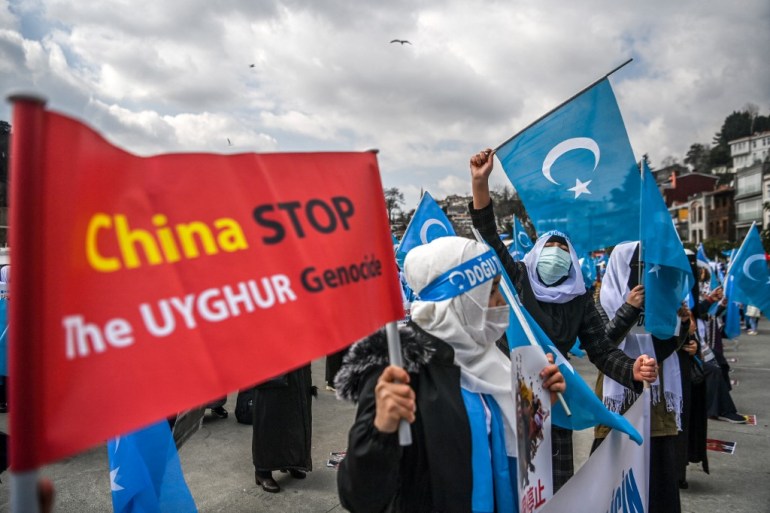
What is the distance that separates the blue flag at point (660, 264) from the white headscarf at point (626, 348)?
449 mm

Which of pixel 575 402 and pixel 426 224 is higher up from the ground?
pixel 426 224

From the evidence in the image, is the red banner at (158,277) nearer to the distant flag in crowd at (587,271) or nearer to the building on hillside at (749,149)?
the distant flag in crowd at (587,271)

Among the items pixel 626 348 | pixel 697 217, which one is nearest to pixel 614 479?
pixel 626 348

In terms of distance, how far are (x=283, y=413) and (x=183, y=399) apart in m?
3.78

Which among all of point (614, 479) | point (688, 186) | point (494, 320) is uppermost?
point (688, 186)

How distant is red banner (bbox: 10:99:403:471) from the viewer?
2.90ft

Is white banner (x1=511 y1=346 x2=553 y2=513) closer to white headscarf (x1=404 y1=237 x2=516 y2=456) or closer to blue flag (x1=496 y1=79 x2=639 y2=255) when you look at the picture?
white headscarf (x1=404 y1=237 x2=516 y2=456)

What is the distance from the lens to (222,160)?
4.05 feet

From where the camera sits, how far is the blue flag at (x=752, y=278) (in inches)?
239

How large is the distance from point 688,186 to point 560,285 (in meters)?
84.8

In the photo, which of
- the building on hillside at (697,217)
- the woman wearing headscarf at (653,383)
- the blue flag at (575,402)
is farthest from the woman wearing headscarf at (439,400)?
the building on hillside at (697,217)

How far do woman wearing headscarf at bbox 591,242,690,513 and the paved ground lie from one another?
969 millimetres

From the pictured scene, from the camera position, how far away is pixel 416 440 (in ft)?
5.66

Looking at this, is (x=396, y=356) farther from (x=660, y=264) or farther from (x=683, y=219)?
(x=683, y=219)
